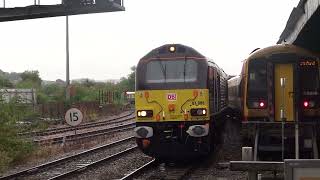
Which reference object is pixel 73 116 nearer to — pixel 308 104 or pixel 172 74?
pixel 172 74

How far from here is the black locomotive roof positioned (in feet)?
46.4

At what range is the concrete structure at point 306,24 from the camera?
12.4 m

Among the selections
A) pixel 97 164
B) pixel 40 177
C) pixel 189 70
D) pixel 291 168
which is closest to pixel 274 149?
pixel 189 70

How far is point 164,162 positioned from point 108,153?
3450 millimetres

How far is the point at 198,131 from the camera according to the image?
44.6 ft

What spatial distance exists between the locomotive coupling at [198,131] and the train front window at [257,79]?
1.43 meters

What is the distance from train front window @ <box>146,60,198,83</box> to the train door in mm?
1984

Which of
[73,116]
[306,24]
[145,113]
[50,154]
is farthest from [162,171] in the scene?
[73,116]

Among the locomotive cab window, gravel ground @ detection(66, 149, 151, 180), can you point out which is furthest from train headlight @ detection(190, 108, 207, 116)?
gravel ground @ detection(66, 149, 151, 180)

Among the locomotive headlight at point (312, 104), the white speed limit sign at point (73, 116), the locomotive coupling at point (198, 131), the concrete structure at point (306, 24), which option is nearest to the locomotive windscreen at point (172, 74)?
the locomotive coupling at point (198, 131)

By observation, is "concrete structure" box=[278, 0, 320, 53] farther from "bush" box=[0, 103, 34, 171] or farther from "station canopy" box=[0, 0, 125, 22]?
"bush" box=[0, 103, 34, 171]

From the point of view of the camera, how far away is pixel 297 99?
13375 mm

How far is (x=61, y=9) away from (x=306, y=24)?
8.16 metres

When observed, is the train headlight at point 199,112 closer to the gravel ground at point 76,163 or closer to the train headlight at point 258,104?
the train headlight at point 258,104
